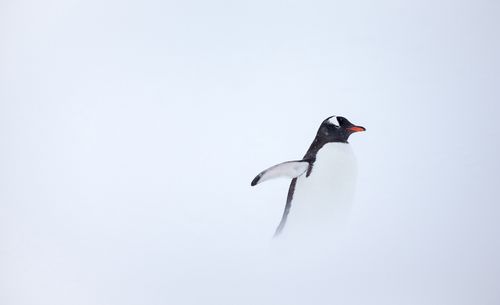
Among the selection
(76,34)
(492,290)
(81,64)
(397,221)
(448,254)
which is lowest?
(492,290)

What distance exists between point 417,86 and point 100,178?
133 cm

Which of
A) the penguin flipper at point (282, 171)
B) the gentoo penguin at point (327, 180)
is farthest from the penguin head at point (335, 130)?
the penguin flipper at point (282, 171)

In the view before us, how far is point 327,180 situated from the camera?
1.68 metres

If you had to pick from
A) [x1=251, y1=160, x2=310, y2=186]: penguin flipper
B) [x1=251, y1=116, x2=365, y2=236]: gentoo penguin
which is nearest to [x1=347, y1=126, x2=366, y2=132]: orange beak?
[x1=251, y1=116, x2=365, y2=236]: gentoo penguin

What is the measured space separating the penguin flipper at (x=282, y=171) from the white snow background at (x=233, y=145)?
0.12ft

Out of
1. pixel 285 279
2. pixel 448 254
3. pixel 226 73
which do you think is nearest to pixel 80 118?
pixel 226 73

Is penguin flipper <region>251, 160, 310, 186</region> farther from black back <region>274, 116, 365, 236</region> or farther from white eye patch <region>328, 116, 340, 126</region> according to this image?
white eye patch <region>328, 116, 340, 126</region>

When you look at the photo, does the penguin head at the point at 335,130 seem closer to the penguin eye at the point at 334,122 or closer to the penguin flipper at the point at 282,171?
the penguin eye at the point at 334,122

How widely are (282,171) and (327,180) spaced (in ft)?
0.63

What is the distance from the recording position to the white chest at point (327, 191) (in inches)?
64.7

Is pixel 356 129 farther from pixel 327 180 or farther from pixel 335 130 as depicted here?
pixel 327 180

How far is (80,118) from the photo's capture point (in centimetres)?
174

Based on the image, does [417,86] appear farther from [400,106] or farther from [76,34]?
[76,34]

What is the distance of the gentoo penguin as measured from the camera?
164cm
